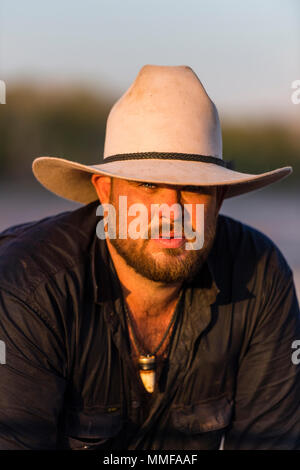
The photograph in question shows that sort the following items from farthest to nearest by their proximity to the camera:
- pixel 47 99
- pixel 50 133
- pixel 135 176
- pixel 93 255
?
pixel 47 99 < pixel 50 133 < pixel 93 255 < pixel 135 176

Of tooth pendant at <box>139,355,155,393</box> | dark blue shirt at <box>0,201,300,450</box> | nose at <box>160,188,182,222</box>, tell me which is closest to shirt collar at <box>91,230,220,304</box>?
dark blue shirt at <box>0,201,300,450</box>

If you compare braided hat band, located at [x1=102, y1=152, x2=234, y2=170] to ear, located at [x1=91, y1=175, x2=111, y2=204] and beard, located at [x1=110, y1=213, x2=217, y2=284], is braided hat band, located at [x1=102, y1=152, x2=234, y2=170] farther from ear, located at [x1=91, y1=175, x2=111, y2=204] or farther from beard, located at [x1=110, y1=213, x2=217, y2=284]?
beard, located at [x1=110, y1=213, x2=217, y2=284]

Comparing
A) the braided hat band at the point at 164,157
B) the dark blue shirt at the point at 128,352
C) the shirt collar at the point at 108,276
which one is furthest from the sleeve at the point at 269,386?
the braided hat band at the point at 164,157

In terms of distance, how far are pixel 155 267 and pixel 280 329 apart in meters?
0.73

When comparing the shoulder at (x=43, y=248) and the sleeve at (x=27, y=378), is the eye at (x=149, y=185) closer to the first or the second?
the shoulder at (x=43, y=248)

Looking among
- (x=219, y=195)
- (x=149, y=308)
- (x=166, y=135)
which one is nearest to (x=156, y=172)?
(x=166, y=135)

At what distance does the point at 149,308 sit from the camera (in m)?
3.14

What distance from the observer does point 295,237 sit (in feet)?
38.0

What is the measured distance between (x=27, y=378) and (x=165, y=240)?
0.80 meters

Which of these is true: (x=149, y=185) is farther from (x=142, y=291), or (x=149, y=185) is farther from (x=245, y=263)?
(x=245, y=263)

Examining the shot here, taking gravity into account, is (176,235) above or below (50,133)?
above

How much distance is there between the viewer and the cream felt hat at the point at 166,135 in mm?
2852

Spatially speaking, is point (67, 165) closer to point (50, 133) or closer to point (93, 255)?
point (93, 255)
